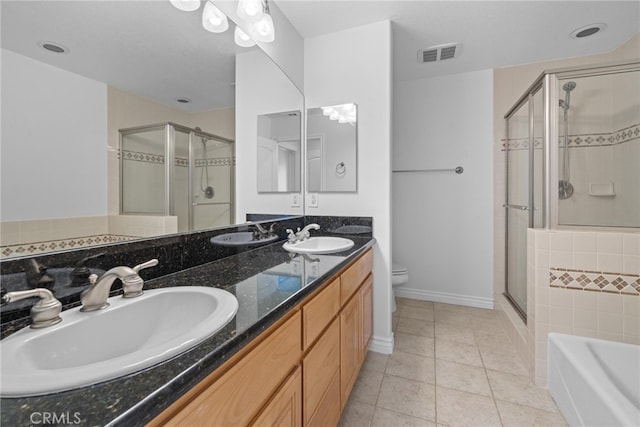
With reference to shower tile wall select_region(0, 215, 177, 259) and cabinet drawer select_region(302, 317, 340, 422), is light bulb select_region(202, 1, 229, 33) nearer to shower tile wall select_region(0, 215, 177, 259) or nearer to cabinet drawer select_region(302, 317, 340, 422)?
shower tile wall select_region(0, 215, 177, 259)

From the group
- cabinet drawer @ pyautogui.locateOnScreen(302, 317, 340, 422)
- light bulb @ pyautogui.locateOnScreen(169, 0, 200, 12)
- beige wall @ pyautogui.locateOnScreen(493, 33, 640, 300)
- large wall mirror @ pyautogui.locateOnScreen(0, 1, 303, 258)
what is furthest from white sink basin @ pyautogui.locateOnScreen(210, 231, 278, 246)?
beige wall @ pyautogui.locateOnScreen(493, 33, 640, 300)

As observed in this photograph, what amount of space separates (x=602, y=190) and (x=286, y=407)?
2.36m

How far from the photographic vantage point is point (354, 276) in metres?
1.45

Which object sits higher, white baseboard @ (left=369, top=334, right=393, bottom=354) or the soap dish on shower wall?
the soap dish on shower wall

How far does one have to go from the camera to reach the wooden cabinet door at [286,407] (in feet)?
2.25

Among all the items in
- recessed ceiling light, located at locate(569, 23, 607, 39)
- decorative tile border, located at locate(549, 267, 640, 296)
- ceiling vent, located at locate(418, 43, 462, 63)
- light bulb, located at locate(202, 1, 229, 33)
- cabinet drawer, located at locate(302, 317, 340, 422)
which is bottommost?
cabinet drawer, located at locate(302, 317, 340, 422)

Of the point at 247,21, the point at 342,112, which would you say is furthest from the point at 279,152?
the point at 247,21

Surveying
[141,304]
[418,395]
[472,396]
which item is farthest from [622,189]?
[141,304]

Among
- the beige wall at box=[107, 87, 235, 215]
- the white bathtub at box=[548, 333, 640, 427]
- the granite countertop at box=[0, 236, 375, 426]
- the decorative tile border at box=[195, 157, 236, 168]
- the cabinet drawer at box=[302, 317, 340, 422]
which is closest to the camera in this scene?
the granite countertop at box=[0, 236, 375, 426]

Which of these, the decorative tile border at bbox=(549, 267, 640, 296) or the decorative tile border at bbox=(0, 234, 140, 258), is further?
the decorative tile border at bbox=(549, 267, 640, 296)

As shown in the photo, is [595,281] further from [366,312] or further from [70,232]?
[70,232]

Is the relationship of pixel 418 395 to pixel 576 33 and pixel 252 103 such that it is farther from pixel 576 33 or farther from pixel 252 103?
pixel 576 33

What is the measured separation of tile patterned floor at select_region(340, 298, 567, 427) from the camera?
4.48 feet

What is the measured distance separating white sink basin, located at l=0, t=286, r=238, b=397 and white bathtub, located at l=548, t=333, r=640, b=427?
1.41m
